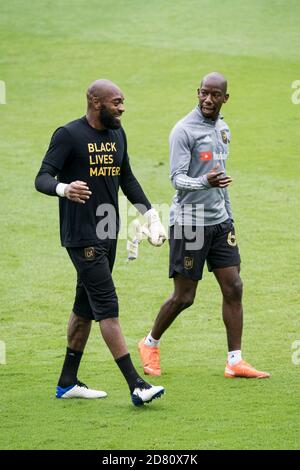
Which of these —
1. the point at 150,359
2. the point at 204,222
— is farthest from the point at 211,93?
the point at 150,359

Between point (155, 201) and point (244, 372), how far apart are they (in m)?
6.65

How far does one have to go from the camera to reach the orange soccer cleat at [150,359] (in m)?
9.12

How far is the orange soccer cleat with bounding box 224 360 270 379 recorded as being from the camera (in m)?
8.89

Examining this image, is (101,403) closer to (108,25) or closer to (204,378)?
(204,378)

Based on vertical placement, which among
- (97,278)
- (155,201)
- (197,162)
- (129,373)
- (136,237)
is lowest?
(129,373)

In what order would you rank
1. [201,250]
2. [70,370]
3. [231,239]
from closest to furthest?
[70,370] < [201,250] < [231,239]

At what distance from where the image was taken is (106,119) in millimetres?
8148

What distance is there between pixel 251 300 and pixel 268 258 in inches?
64.5

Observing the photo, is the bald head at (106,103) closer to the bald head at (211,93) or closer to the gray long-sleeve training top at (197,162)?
the gray long-sleeve training top at (197,162)

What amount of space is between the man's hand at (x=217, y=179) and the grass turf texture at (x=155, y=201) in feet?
5.16

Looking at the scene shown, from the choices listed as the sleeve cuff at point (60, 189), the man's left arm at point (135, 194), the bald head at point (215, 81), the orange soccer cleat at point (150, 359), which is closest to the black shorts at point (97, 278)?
the man's left arm at point (135, 194)

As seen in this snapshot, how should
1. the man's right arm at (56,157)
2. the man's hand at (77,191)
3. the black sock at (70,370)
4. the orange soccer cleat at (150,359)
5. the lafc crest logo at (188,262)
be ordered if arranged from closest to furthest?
the man's hand at (77,191) → the man's right arm at (56,157) → the black sock at (70,370) → the lafc crest logo at (188,262) → the orange soccer cleat at (150,359)

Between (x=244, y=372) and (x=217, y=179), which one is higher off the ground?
(x=217, y=179)

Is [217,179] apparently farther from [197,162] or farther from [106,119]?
[106,119]
